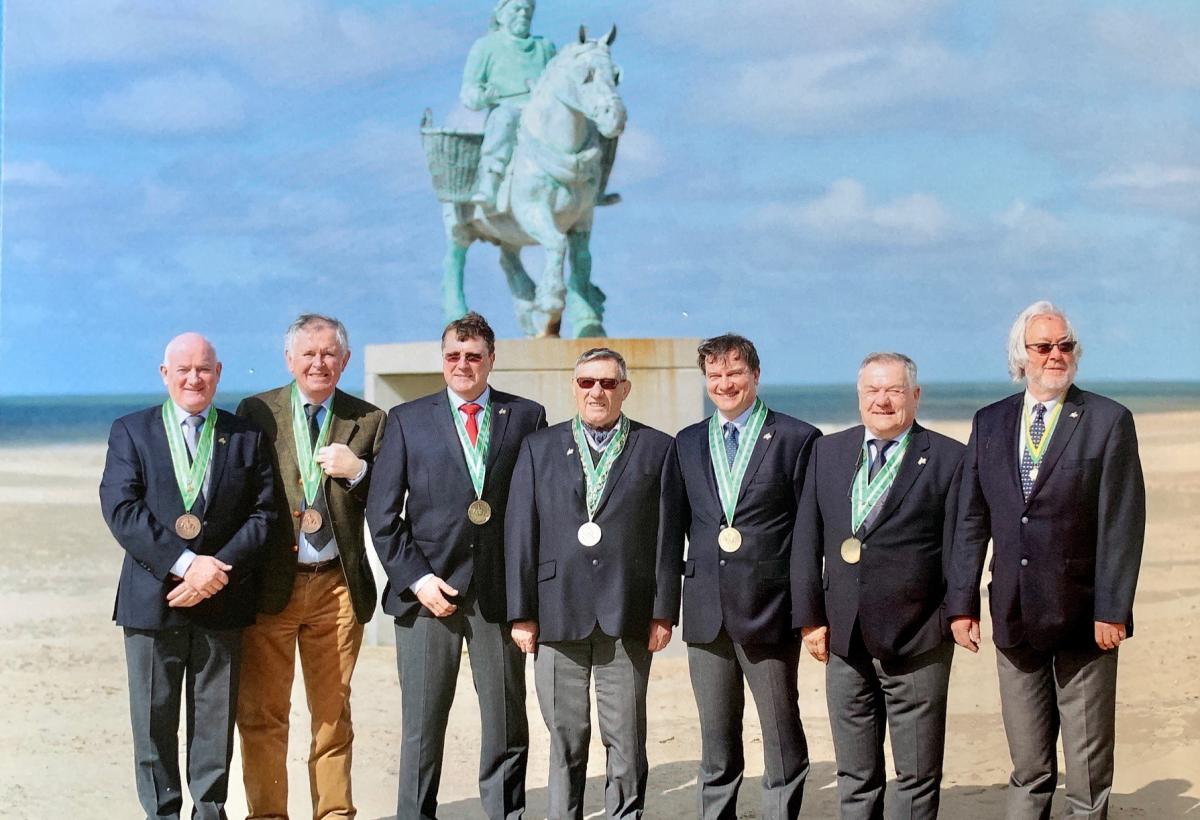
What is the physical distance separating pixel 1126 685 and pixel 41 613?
709cm

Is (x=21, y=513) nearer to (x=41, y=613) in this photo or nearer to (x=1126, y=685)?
(x=41, y=613)

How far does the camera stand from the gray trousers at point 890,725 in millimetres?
4105

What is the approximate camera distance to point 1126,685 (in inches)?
300

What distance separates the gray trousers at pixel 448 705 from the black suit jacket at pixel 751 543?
1.78 feet

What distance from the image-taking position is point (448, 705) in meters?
4.39

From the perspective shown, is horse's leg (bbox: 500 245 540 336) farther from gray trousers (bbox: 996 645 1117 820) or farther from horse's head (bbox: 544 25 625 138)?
gray trousers (bbox: 996 645 1117 820)

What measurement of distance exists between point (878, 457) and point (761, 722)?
796mm

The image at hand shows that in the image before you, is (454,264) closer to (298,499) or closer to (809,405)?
(298,499)

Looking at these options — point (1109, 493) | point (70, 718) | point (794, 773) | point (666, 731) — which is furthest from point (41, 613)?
point (1109, 493)

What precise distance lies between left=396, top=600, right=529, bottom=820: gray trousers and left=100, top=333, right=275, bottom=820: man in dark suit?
0.48m

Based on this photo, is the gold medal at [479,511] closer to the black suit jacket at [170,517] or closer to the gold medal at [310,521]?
the gold medal at [310,521]

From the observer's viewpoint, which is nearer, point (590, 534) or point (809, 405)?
point (590, 534)

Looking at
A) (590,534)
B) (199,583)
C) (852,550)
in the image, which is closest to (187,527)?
(199,583)

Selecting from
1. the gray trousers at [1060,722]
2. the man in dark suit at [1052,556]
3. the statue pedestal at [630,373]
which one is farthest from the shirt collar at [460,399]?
the statue pedestal at [630,373]
